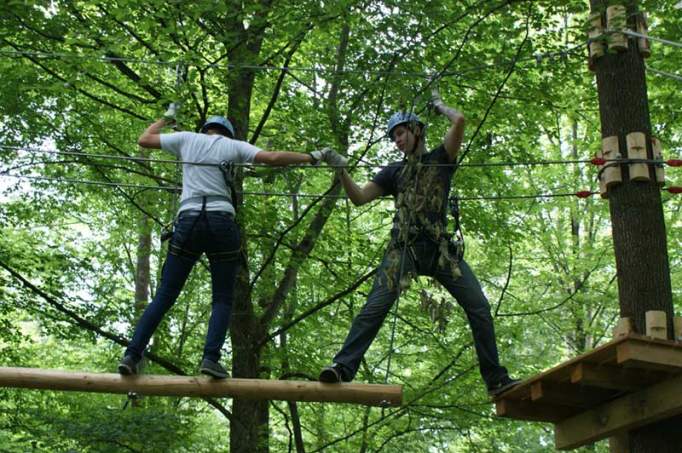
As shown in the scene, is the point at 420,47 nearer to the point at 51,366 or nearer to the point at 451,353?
the point at 451,353

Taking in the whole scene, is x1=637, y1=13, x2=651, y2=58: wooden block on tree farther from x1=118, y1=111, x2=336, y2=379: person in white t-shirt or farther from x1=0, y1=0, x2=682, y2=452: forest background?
x1=118, y1=111, x2=336, y2=379: person in white t-shirt

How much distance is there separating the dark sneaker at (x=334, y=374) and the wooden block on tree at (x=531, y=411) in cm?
116

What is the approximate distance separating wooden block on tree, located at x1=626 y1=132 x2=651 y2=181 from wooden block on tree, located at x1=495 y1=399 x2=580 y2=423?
66.4 inches

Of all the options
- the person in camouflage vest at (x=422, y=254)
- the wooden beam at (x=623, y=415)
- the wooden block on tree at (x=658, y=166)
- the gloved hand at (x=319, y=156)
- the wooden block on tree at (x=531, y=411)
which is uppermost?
the wooden block on tree at (x=658, y=166)

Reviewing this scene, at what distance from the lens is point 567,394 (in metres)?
5.42

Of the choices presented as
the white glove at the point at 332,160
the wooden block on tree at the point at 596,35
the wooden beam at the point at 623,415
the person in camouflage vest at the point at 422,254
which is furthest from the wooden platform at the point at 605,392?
the wooden block on tree at the point at 596,35

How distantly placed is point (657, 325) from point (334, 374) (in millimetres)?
2002

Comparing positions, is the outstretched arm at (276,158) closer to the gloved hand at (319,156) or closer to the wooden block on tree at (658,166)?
the gloved hand at (319,156)

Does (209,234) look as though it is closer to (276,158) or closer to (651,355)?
(276,158)

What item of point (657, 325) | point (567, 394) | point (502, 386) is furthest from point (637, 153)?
point (502, 386)

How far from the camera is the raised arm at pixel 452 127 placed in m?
5.22

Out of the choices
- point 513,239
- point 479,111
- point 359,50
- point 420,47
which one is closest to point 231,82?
point 359,50

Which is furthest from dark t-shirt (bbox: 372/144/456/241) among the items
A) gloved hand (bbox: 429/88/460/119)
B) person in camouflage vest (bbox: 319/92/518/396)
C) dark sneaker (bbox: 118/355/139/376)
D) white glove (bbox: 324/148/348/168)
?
dark sneaker (bbox: 118/355/139/376)

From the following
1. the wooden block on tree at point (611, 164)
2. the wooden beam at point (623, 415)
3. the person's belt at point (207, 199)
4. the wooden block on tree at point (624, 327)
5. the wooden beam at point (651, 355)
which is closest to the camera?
the wooden beam at point (651, 355)
